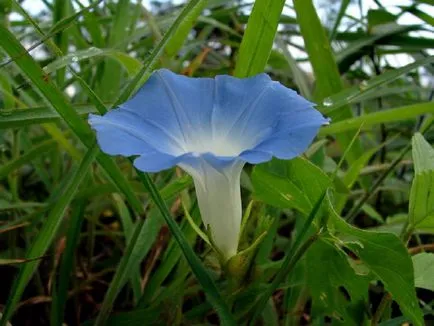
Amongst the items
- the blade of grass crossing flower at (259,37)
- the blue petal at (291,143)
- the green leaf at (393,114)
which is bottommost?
the green leaf at (393,114)

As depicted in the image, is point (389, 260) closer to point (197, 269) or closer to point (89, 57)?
point (197, 269)

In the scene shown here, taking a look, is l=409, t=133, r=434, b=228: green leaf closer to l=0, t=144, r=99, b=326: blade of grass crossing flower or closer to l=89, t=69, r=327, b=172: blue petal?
l=89, t=69, r=327, b=172: blue petal

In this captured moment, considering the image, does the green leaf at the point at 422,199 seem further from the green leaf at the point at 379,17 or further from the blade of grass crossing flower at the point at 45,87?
the green leaf at the point at 379,17

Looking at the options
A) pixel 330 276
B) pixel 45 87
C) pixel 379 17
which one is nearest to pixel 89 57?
pixel 45 87

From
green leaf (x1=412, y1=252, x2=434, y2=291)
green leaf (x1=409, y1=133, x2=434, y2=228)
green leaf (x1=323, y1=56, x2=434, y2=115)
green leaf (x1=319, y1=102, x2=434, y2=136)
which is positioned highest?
green leaf (x1=323, y1=56, x2=434, y2=115)

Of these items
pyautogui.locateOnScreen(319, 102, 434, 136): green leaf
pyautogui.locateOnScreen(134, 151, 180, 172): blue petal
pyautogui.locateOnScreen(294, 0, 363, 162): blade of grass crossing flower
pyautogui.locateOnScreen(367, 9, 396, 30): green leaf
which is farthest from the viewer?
pyautogui.locateOnScreen(367, 9, 396, 30): green leaf

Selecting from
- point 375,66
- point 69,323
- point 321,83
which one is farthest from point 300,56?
point 69,323

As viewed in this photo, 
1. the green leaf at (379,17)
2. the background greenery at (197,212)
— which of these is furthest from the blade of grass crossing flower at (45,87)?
the green leaf at (379,17)

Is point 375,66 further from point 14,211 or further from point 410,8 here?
point 14,211

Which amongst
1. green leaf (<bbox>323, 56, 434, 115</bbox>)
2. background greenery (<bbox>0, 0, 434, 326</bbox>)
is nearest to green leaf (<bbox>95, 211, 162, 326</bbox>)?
background greenery (<bbox>0, 0, 434, 326</bbox>)
